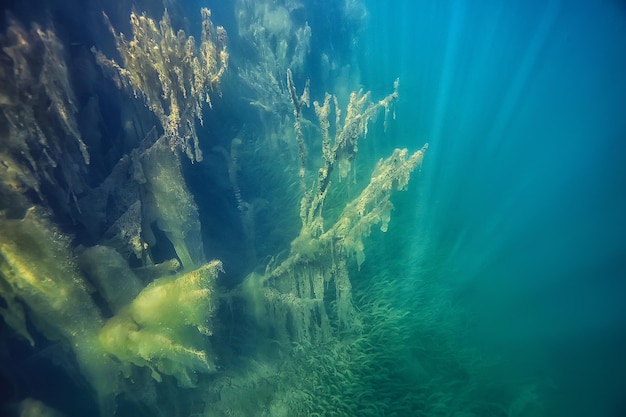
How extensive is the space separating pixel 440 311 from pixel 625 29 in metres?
25.2

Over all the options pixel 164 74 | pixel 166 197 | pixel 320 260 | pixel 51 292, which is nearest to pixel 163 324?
pixel 51 292

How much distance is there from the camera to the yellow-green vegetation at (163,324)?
289cm

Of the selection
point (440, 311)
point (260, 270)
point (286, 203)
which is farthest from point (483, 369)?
point (286, 203)

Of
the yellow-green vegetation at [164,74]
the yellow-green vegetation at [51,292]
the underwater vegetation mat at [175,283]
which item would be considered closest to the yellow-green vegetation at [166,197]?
the underwater vegetation mat at [175,283]

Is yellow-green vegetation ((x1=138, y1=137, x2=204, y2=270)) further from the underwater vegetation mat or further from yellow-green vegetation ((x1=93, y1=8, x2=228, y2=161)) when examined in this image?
yellow-green vegetation ((x1=93, y1=8, x2=228, y2=161))

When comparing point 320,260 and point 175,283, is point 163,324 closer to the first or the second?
point 175,283

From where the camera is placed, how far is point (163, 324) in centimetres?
301

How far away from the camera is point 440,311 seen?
5.54 m

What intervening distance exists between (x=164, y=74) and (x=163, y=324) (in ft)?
9.68

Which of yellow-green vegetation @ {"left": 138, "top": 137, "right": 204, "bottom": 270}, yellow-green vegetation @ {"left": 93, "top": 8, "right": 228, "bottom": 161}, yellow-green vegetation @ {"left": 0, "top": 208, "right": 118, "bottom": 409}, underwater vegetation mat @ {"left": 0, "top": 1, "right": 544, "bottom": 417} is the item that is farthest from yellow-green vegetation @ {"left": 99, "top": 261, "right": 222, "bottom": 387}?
yellow-green vegetation @ {"left": 93, "top": 8, "right": 228, "bottom": 161}

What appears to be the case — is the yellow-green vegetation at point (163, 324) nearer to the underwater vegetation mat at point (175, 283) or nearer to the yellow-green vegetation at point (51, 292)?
the underwater vegetation mat at point (175, 283)

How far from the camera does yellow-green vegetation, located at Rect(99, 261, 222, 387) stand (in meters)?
2.89

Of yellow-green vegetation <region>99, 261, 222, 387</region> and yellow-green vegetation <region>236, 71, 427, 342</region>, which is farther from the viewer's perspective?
yellow-green vegetation <region>236, 71, 427, 342</region>

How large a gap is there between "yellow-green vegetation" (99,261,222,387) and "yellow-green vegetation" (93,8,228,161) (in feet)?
5.42
